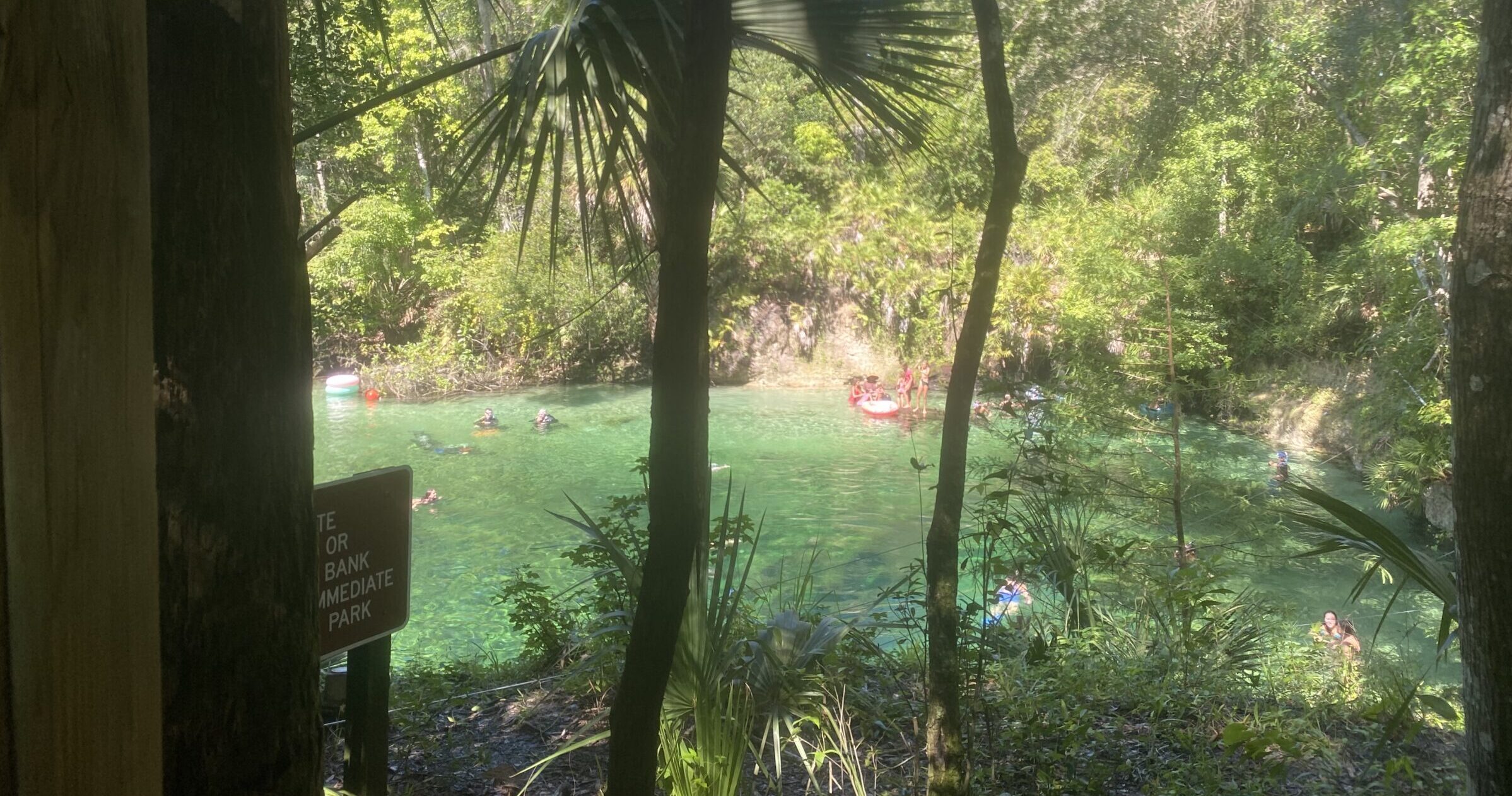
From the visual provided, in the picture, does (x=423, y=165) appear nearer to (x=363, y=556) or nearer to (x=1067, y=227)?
(x=1067, y=227)

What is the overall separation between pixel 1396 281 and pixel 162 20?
43.8 feet

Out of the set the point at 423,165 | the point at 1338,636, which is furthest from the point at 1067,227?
the point at 423,165

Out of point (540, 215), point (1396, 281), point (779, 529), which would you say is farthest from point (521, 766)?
point (540, 215)

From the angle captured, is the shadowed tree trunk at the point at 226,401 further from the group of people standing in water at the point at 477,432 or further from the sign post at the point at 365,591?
the group of people standing in water at the point at 477,432

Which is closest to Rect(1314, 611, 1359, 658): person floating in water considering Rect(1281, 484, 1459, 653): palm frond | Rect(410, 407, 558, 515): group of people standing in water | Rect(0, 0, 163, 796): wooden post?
Rect(1281, 484, 1459, 653): palm frond

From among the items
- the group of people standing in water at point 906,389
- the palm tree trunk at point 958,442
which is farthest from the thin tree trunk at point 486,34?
the palm tree trunk at point 958,442

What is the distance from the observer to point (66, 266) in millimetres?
774

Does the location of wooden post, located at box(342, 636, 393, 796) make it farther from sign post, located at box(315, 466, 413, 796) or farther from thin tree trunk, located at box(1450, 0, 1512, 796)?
thin tree trunk, located at box(1450, 0, 1512, 796)

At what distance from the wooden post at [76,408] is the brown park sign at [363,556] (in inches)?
45.2

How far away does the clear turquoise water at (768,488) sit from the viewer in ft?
29.9

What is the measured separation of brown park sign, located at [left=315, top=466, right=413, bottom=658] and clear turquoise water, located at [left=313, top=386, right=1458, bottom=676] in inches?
128

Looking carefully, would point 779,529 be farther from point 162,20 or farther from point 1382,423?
point 162,20

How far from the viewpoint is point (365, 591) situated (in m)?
2.05

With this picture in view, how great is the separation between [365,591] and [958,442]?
1568 millimetres
